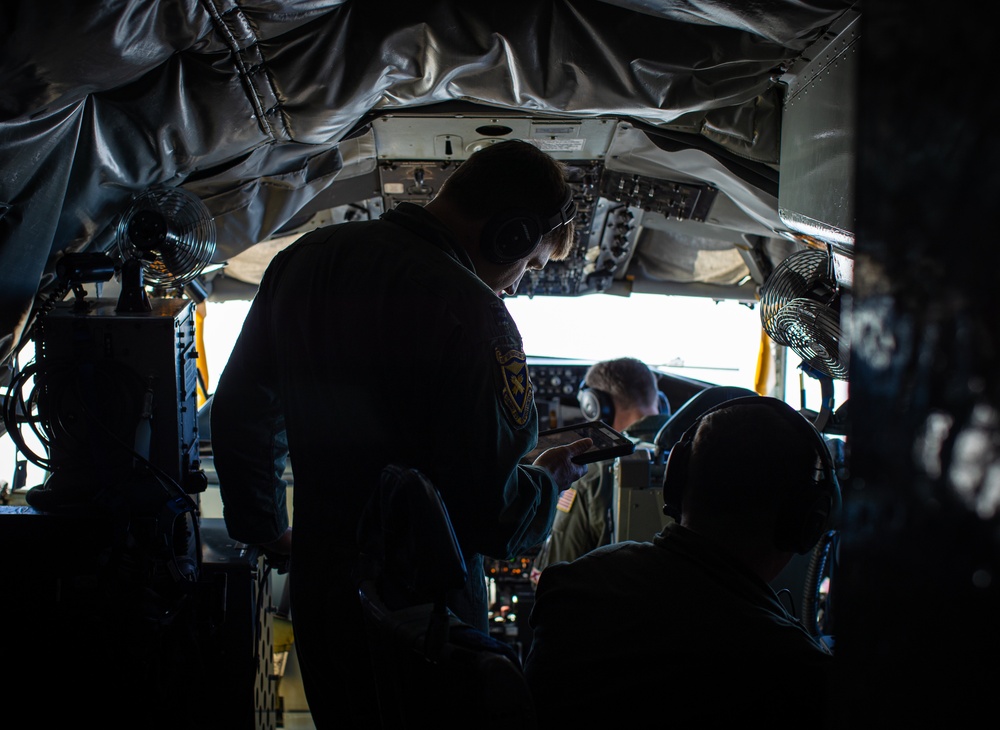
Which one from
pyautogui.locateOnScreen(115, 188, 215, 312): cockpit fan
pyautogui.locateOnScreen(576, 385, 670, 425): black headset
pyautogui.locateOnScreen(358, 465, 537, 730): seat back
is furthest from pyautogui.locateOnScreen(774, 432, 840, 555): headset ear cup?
pyautogui.locateOnScreen(576, 385, 670, 425): black headset

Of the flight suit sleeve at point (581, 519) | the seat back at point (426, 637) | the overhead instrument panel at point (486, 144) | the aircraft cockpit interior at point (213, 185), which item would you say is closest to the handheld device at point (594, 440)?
the aircraft cockpit interior at point (213, 185)

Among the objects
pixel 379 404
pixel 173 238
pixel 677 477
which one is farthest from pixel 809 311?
pixel 173 238

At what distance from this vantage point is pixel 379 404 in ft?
4.72

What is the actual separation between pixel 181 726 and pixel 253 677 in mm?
198

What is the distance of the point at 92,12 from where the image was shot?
1482 mm

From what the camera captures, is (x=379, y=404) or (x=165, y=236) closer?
(x=379, y=404)

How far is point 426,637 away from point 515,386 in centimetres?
60

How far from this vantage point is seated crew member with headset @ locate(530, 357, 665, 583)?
10.5ft

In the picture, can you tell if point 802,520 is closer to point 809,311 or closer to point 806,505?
point 806,505

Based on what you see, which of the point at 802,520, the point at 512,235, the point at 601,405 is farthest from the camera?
the point at 601,405

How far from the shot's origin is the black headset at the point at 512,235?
1.58 meters

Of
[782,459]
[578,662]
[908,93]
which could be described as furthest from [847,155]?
[908,93]

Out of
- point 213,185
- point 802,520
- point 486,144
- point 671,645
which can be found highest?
point 486,144

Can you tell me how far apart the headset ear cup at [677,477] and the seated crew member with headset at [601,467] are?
1251mm
